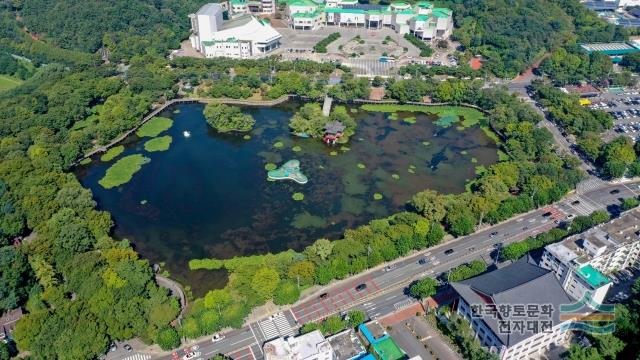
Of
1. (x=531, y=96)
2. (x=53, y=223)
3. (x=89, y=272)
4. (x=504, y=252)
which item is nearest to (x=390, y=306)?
(x=504, y=252)

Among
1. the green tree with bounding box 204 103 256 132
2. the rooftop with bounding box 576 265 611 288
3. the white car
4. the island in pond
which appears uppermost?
the green tree with bounding box 204 103 256 132

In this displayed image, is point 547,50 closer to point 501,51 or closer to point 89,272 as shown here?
point 501,51

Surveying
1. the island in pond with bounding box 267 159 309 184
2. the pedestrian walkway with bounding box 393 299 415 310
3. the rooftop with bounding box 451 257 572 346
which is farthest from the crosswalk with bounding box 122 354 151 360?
the island in pond with bounding box 267 159 309 184

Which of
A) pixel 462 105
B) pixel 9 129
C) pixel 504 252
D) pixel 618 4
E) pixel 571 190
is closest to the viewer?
pixel 504 252

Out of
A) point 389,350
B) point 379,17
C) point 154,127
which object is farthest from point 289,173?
point 379,17

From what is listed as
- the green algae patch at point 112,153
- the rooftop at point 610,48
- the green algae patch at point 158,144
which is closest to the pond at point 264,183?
the green algae patch at point 112,153

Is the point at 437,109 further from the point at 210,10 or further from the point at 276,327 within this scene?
the point at 276,327

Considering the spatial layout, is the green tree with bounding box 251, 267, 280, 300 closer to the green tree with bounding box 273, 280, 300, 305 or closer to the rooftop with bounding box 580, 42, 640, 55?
the green tree with bounding box 273, 280, 300, 305

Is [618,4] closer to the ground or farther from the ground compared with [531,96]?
farther from the ground
